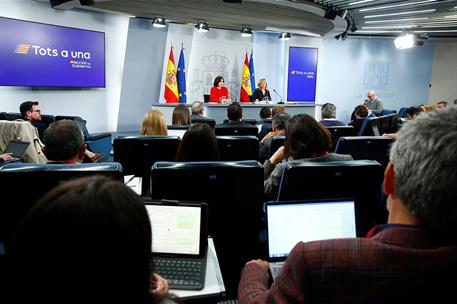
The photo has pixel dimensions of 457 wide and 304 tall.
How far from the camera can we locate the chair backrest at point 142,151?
3.31 meters

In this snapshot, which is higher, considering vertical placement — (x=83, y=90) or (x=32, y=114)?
(x=83, y=90)

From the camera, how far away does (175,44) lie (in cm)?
929

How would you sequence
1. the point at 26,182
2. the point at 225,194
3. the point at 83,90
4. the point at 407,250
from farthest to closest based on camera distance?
1. the point at 83,90
2. the point at 225,194
3. the point at 26,182
4. the point at 407,250

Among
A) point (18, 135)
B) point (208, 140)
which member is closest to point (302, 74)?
point (18, 135)

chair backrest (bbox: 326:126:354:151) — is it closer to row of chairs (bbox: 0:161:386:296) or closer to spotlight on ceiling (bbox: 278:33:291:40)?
row of chairs (bbox: 0:161:386:296)

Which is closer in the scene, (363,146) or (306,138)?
(306,138)

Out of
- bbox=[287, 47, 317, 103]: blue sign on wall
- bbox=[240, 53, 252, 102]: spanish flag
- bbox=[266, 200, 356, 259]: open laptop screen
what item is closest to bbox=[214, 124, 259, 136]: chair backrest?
bbox=[266, 200, 356, 259]: open laptop screen

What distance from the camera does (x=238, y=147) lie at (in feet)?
11.9

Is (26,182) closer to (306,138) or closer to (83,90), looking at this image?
(306,138)

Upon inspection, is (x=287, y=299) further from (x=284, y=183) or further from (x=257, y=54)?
(x=257, y=54)

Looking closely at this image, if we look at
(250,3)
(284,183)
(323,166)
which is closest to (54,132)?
(284,183)

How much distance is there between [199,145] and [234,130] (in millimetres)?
2054

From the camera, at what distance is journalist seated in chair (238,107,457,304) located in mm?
810

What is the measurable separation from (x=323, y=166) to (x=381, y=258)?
1.33 metres
